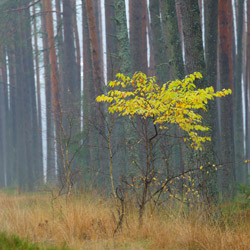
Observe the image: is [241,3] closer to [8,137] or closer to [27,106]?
[27,106]

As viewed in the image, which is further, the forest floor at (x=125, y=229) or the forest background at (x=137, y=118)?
the forest background at (x=137, y=118)

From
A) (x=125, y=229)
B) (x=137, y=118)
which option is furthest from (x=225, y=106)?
(x=125, y=229)

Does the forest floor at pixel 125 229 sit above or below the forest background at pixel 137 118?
below

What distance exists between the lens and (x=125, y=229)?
639 centimetres

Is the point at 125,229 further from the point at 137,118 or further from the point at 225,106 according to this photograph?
the point at 225,106

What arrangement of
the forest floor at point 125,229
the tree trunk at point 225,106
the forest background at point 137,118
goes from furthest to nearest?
the tree trunk at point 225,106, the forest background at point 137,118, the forest floor at point 125,229

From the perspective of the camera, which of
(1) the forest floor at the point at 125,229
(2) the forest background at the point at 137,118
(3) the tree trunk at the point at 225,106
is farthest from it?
(3) the tree trunk at the point at 225,106

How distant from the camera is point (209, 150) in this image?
7801mm

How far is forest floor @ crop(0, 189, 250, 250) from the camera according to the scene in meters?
5.52

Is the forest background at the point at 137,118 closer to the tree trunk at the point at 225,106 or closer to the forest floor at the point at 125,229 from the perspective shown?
the tree trunk at the point at 225,106

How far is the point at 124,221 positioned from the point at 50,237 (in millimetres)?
1253

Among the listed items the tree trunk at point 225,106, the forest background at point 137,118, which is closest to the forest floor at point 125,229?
the forest background at point 137,118

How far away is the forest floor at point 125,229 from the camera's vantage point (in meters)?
5.52

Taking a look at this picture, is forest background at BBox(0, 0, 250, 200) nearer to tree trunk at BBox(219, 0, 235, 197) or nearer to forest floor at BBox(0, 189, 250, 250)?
tree trunk at BBox(219, 0, 235, 197)
